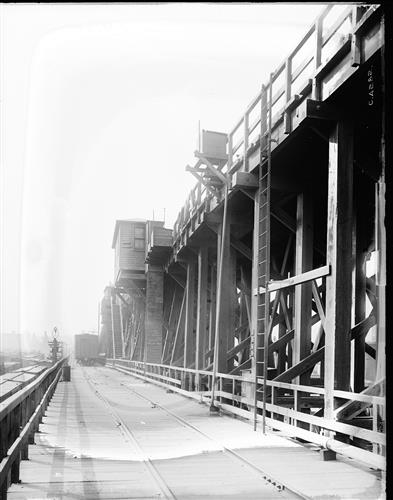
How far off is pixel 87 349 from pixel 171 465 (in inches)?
2240

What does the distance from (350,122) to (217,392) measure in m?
8.06

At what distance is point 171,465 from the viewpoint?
7668mm

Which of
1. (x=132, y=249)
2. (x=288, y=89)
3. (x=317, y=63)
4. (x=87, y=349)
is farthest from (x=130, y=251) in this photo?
(x=87, y=349)

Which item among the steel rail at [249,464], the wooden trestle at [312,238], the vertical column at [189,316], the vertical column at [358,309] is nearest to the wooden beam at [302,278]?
the wooden trestle at [312,238]

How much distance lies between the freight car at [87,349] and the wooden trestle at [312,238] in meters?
45.0

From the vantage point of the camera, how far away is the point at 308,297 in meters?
11.2

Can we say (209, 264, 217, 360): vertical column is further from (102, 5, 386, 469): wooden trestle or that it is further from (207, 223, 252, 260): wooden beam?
(207, 223, 252, 260): wooden beam

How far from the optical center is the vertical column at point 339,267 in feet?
27.2

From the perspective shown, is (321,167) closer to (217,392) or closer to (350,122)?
(350,122)

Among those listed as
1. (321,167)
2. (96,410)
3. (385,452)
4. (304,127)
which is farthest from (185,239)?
(385,452)

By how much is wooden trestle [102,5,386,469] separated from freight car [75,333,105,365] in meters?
45.0

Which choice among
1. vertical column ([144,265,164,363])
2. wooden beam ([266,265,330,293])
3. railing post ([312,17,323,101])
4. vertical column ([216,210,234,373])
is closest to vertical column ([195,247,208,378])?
vertical column ([216,210,234,373])

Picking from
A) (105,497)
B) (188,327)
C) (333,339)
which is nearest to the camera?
(105,497)

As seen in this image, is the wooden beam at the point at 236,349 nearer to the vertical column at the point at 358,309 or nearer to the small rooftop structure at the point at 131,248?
the vertical column at the point at 358,309
